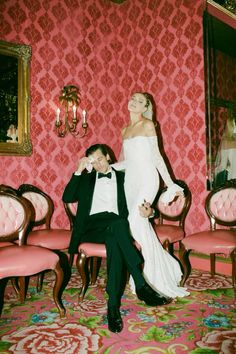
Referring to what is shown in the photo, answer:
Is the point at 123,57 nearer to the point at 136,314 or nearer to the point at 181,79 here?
the point at 181,79

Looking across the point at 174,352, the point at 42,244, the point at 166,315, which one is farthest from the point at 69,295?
the point at 174,352

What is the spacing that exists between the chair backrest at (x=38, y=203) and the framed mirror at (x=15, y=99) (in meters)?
0.51

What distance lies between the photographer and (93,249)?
9.54 feet

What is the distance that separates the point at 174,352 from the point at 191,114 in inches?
118

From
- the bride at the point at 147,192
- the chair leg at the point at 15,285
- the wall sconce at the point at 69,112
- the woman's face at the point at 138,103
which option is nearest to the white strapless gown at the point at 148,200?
the bride at the point at 147,192

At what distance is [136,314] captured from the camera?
2738mm

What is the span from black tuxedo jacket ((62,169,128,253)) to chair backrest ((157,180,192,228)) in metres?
0.97

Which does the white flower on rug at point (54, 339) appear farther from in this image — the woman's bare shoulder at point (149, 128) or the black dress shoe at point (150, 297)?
the woman's bare shoulder at point (149, 128)

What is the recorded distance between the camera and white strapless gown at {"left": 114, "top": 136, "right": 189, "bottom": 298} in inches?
123

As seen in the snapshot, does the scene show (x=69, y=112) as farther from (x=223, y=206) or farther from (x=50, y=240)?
(x=223, y=206)

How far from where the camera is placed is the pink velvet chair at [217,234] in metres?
3.06

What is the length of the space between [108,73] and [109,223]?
293 cm

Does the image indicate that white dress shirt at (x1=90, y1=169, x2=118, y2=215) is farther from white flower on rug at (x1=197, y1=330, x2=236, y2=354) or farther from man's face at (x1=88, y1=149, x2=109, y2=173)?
white flower on rug at (x1=197, y1=330, x2=236, y2=354)

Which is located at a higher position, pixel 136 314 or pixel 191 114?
pixel 191 114
